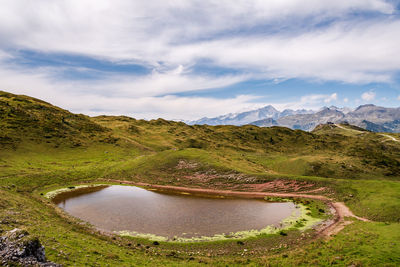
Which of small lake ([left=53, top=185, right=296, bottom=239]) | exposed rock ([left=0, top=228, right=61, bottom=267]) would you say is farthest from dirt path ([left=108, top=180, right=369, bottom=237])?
exposed rock ([left=0, top=228, right=61, bottom=267])

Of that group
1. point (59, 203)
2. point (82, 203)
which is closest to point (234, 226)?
point (82, 203)

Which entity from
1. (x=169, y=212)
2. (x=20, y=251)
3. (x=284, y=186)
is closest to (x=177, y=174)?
(x=169, y=212)

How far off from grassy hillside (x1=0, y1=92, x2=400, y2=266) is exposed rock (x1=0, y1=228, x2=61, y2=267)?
4566mm

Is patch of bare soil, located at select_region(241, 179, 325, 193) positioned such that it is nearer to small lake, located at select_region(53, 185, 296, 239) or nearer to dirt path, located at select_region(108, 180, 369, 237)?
dirt path, located at select_region(108, 180, 369, 237)

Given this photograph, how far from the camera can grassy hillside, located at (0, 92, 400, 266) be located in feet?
96.3

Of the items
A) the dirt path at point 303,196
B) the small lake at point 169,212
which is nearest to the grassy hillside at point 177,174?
the dirt path at point 303,196

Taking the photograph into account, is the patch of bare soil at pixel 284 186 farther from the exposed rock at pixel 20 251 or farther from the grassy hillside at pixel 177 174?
the exposed rock at pixel 20 251

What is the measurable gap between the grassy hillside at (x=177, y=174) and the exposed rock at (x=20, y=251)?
4.57 m

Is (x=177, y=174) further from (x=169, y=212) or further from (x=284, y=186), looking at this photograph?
(x=284, y=186)

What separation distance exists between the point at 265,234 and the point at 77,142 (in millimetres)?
119741

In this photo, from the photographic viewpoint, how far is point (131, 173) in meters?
88.4

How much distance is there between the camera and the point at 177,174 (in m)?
85.6

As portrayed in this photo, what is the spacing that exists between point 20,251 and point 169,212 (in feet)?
112

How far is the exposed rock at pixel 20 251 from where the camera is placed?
1716 centimetres
